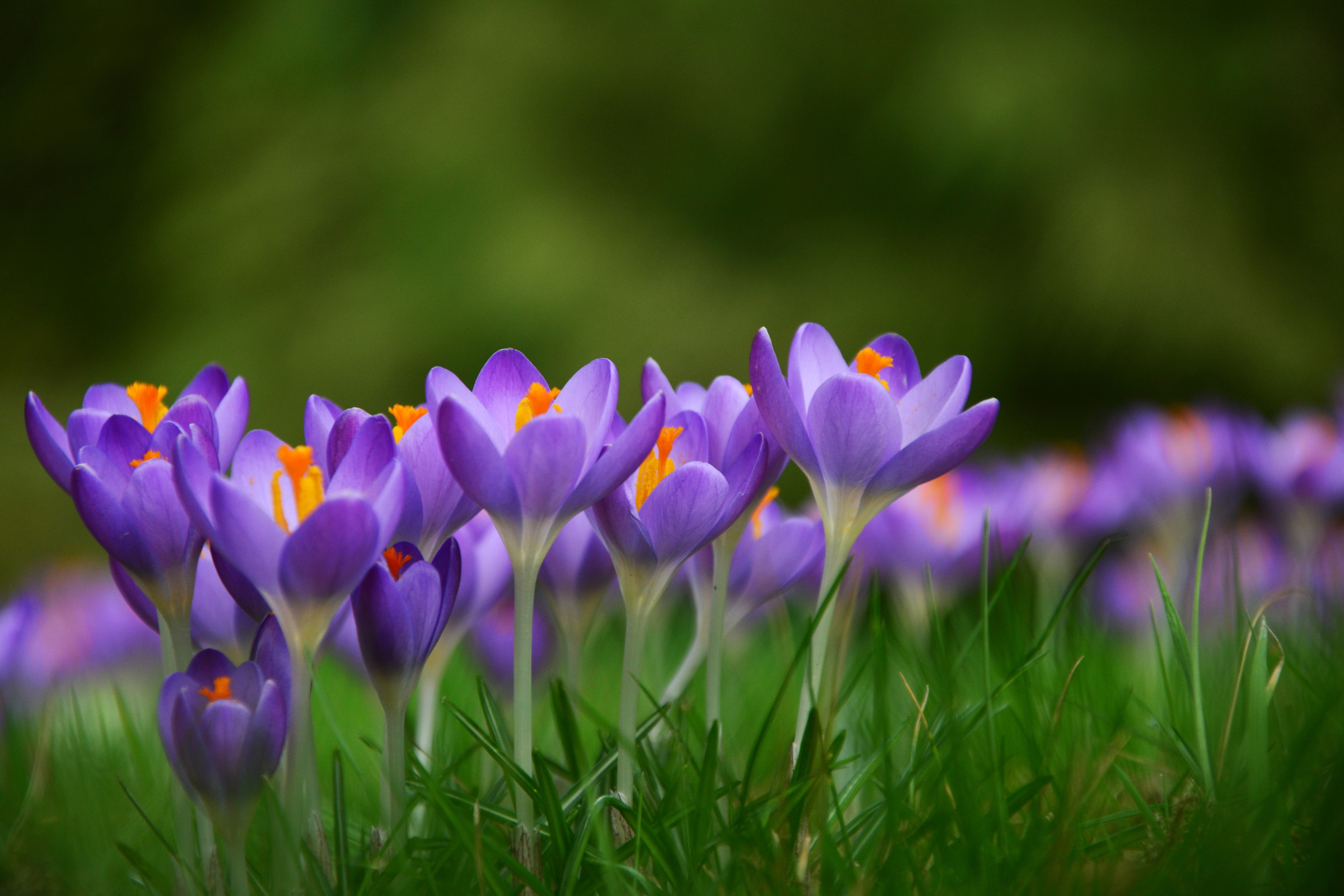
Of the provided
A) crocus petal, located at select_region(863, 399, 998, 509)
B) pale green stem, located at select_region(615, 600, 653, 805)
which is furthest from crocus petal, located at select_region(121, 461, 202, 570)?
crocus petal, located at select_region(863, 399, 998, 509)

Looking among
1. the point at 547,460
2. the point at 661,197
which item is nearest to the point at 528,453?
the point at 547,460

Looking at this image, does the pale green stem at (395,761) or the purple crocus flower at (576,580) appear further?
the purple crocus flower at (576,580)

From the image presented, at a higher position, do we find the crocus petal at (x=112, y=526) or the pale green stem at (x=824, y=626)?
the crocus petal at (x=112, y=526)

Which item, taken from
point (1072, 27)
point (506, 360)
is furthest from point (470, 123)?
point (506, 360)

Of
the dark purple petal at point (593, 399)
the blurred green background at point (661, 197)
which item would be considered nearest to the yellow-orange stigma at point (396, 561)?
the dark purple petal at point (593, 399)

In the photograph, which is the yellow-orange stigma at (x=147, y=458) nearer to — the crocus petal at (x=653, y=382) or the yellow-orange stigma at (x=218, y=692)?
the yellow-orange stigma at (x=218, y=692)

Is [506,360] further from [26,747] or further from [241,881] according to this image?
[26,747]

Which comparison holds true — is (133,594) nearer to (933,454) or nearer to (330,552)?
(330,552)
